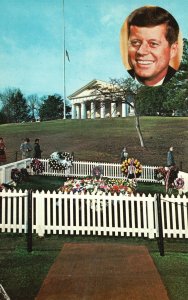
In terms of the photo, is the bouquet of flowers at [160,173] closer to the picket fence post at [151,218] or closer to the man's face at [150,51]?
the man's face at [150,51]

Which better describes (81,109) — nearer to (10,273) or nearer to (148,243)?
(148,243)

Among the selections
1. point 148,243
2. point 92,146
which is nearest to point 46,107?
point 92,146

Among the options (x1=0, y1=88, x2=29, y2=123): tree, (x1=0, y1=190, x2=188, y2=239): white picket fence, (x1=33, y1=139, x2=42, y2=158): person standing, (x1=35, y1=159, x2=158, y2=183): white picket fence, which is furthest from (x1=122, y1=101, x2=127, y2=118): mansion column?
(x1=0, y1=190, x2=188, y2=239): white picket fence

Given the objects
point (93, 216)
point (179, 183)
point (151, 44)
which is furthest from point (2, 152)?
point (179, 183)

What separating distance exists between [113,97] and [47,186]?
506 cm

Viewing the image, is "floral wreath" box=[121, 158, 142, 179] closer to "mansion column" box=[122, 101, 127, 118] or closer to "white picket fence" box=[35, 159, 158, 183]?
"white picket fence" box=[35, 159, 158, 183]

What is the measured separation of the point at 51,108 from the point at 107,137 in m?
2.58

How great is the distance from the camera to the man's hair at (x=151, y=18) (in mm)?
8875

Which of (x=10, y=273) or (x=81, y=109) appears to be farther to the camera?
(x=81, y=109)

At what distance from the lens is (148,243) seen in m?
6.23

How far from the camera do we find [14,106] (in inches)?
477

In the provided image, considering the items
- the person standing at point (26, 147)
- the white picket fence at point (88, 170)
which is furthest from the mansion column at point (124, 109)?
the person standing at point (26, 147)

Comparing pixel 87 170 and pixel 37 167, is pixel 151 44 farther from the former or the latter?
pixel 37 167

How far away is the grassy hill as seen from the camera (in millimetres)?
11461
